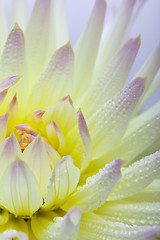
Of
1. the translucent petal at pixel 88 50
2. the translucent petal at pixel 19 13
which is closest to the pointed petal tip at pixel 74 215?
the translucent petal at pixel 88 50

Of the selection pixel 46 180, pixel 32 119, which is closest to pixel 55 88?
pixel 32 119

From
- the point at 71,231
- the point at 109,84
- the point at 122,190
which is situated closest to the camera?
the point at 71,231

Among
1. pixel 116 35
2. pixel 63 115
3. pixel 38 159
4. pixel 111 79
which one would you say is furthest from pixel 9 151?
pixel 116 35

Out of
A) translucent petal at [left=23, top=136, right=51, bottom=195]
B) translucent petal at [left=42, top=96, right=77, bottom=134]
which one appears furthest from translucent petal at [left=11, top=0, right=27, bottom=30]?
translucent petal at [left=23, top=136, right=51, bottom=195]

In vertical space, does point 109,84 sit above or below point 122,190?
above

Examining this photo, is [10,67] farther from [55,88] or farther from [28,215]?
[28,215]

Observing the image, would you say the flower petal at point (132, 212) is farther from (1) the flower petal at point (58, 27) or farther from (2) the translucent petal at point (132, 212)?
(1) the flower petal at point (58, 27)
